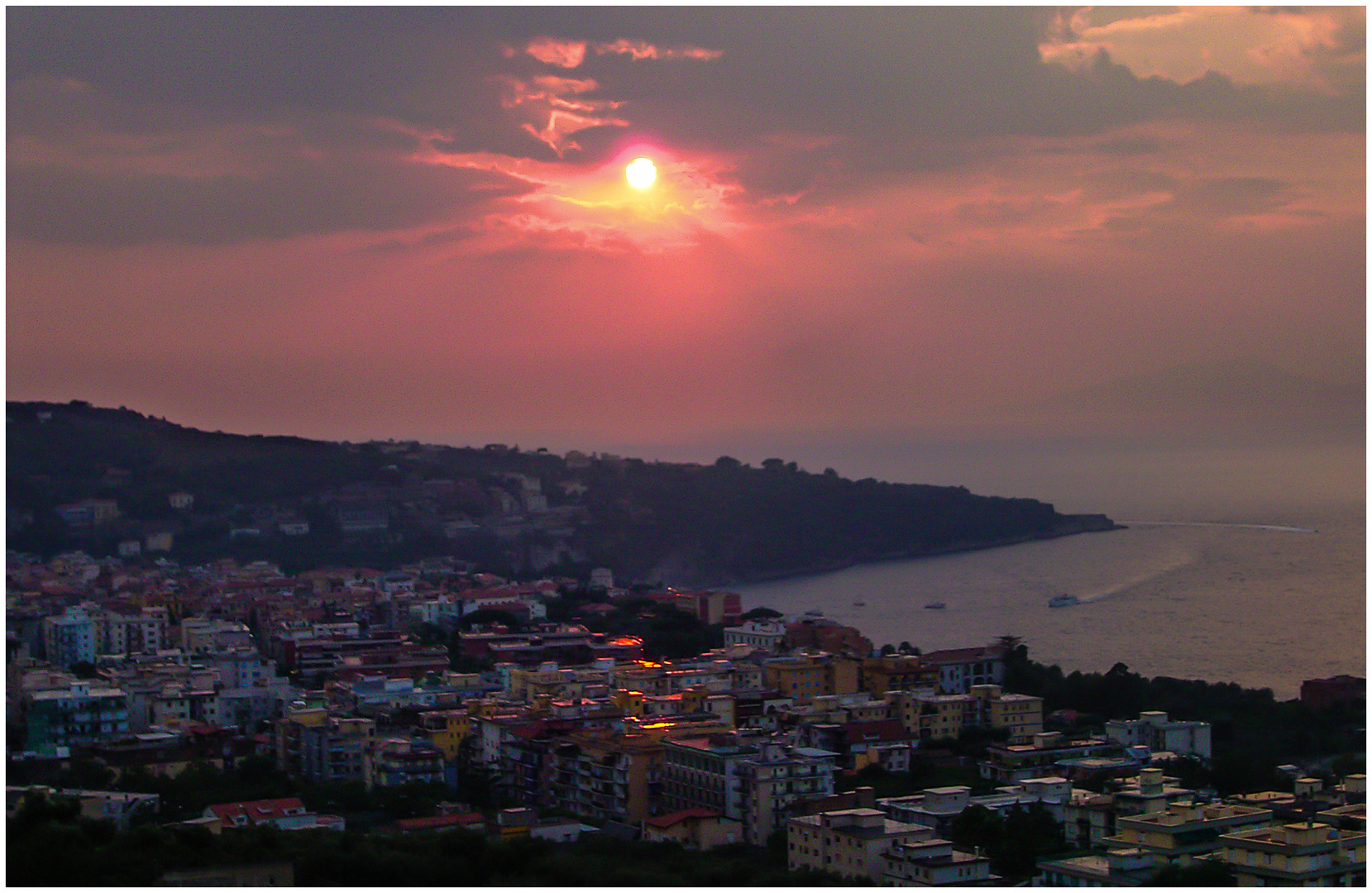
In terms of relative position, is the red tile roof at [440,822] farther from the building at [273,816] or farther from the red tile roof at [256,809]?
the red tile roof at [256,809]

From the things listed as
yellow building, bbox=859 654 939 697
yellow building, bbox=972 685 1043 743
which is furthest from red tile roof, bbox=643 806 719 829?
yellow building, bbox=859 654 939 697

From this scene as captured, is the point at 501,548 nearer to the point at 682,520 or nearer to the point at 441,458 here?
the point at 682,520

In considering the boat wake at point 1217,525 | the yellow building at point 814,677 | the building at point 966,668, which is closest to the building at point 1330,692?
the building at point 966,668

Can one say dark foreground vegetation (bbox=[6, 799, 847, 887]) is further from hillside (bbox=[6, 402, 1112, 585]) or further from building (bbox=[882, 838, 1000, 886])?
hillside (bbox=[6, 402, 1112, 585])

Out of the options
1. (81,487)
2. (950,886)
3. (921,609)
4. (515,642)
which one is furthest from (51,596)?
(81,487)

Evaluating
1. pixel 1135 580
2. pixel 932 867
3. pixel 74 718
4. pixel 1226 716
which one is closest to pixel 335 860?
pixel 932 867

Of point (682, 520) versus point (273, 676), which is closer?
point (273, 676)

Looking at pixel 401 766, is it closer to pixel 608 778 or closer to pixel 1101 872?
pixel 608 778
